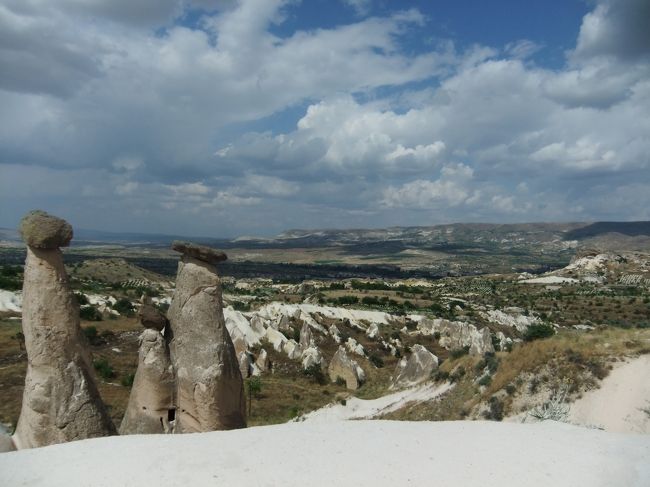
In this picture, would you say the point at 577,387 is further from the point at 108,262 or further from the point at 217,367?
the point at 108,262

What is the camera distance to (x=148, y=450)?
7328 millimetres

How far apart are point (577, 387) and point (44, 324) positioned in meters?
16.3

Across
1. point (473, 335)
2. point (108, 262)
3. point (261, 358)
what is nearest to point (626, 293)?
point (473, 335)

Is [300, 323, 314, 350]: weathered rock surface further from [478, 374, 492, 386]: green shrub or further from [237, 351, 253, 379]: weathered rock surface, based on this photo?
[478, 374, 492, 386]: green shrub

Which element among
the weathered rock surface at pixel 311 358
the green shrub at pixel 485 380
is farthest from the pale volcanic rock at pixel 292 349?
the green shrub at pixel 485 380

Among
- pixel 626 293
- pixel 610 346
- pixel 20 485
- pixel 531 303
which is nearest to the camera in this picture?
pixel 20 485

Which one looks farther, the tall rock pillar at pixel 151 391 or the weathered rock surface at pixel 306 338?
the weathered rock surface at pixel 306 338

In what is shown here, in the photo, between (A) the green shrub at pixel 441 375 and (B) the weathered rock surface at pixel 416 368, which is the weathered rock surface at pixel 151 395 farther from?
(B) the weathered rock surface at pixel 416 368

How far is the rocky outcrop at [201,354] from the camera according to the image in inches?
366

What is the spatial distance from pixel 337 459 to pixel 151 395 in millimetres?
3967

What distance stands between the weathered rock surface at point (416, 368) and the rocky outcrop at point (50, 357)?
21.3 meters

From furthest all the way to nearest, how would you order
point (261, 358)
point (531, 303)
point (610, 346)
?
point (531, 303), point (261, 358), point (610, 346)

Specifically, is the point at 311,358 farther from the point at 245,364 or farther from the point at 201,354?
the point at 201,354

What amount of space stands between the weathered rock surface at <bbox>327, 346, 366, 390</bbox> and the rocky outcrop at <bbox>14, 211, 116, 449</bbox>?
76.9 ft
